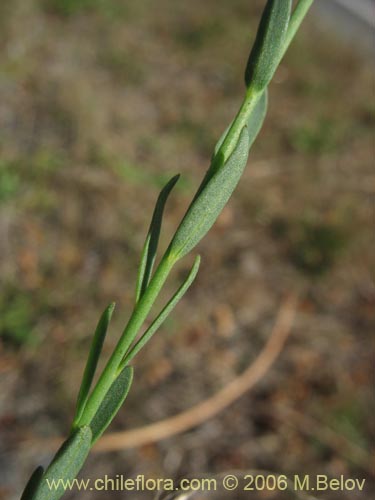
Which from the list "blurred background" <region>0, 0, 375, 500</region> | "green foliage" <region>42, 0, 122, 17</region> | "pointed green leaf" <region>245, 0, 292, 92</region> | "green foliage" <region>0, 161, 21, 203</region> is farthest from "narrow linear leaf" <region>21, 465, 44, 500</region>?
"green foliage" <region>42, 0, 122, 17</region>

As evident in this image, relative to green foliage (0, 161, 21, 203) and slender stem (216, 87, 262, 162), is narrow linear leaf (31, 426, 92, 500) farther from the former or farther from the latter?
green foliage (0, 161, 21, 203)

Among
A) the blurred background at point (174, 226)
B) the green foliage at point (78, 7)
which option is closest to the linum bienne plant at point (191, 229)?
the blurred background at point (174, 226)

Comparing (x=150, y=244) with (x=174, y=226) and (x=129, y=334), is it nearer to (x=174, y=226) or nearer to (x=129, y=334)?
(x=129, y=334)

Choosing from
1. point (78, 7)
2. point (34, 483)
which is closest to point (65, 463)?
point (34, 483)

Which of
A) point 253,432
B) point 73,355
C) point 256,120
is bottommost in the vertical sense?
point 253,432

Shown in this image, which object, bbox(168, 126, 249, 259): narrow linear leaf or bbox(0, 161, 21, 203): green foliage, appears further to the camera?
bbox(0, 161, 21, 203): green foliage

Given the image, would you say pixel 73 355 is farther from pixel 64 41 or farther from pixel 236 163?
pixel 64 41

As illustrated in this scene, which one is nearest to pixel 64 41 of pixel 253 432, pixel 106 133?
pixel 106 133
